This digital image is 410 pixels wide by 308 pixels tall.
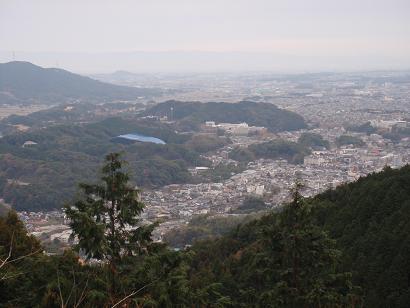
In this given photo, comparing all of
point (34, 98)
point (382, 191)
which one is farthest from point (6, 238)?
point (34, 98)

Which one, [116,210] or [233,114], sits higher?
[116,210]

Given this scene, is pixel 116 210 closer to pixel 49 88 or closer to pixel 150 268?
pixel 150 268

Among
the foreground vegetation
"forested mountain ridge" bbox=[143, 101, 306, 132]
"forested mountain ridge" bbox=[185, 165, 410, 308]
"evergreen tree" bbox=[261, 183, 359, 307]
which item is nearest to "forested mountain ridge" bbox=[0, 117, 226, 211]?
"forested mountain ridge" bbox=[143, 101, 306, 132]

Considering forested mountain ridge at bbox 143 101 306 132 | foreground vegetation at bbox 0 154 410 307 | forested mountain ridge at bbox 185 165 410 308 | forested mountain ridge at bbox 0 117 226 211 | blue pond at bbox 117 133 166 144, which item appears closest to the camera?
foreground vegetation at bbox 0 154 410 307

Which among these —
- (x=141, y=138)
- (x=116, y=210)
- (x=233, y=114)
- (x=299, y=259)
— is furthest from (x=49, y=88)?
(x=299, y=259)

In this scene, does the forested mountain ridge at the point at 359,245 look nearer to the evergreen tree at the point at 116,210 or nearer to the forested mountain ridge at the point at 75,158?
the evergreen tree at the point at 116,210

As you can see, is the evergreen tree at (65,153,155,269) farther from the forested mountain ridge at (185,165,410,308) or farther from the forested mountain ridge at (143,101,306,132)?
the forested mountain ridge at (143,101,306,132)
